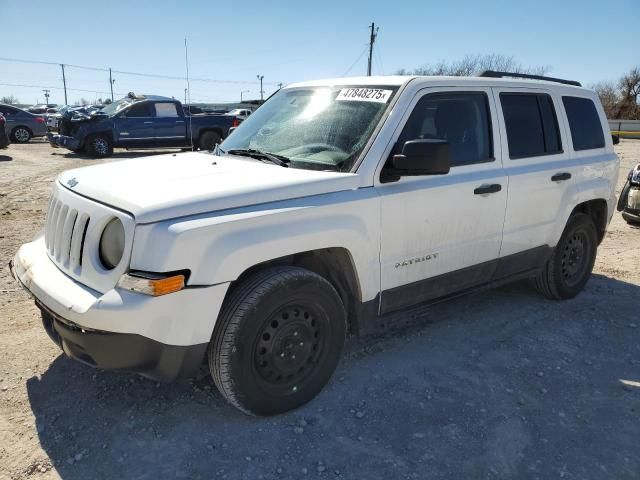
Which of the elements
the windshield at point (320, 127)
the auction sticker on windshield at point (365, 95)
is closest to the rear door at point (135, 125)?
the windshield at point (320, 127)

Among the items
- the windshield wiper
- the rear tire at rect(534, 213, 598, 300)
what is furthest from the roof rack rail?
the windshield wiper

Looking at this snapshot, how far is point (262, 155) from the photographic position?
3445mm

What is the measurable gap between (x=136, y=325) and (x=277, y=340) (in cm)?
79

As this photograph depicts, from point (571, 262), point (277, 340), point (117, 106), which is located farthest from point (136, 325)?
point (117, 106)

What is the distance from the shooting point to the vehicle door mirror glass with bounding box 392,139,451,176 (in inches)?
117

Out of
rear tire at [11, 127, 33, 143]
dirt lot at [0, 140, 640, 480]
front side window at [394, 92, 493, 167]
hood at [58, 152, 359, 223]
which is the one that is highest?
front side window at [394, 92, 493, 167]

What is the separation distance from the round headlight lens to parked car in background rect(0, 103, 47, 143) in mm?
20902

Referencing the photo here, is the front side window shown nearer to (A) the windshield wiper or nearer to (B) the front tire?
(A) the windshield wiper

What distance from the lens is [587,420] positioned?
305 centimetres

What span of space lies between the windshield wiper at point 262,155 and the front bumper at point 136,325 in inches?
41.6

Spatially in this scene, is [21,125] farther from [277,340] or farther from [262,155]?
[277,340]

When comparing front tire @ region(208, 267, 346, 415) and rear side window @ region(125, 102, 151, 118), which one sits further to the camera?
rear side window @ region(125, 102, 151, 118)

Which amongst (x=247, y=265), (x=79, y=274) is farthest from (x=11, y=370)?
(x=247, y=265)

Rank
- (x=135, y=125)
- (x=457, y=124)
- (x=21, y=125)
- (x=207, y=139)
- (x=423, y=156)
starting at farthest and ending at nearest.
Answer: (x=21, y=125) < (x=207, y=139) < (x=135, y=125) < (x=457, y=124) < (x=423, y=156)
